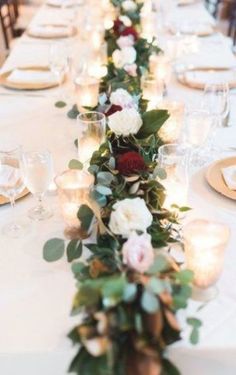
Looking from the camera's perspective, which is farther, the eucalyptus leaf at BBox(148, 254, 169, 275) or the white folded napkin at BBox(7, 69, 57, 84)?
the white folded napkin at BBox(7, 69, 57, 84)

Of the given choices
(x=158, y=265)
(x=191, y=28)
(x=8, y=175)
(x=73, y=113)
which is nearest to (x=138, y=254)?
(x=158, y=265)

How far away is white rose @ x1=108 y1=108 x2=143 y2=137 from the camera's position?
1155 millimetres

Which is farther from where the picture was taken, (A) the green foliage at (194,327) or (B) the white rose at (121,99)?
(B) the white rose at (121,99)

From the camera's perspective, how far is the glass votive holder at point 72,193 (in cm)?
100

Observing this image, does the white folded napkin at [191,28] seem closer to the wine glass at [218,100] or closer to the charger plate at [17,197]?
the wine glass at [218,100]

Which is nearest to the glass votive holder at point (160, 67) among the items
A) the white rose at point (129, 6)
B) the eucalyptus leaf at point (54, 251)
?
the white rose at point (129, 6)

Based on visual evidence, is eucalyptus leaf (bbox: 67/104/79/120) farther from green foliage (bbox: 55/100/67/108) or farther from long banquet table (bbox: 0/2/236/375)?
long banquet table (bbox: 0/2/236/375)

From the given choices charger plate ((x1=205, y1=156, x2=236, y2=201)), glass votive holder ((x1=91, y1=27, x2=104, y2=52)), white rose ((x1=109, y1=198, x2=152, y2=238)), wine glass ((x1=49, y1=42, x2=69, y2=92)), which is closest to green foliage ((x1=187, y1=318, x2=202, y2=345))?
white rose ((x1=109, y1=198, x2=152, y2=238))

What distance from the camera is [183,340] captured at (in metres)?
0.78

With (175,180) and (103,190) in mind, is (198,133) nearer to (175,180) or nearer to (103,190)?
(175,180)

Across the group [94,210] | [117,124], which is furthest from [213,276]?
[117,124]

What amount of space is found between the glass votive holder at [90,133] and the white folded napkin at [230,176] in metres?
0.35

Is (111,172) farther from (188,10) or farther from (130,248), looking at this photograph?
(188,10)

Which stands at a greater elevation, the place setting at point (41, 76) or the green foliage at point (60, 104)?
the place setting at point (41, 76)
